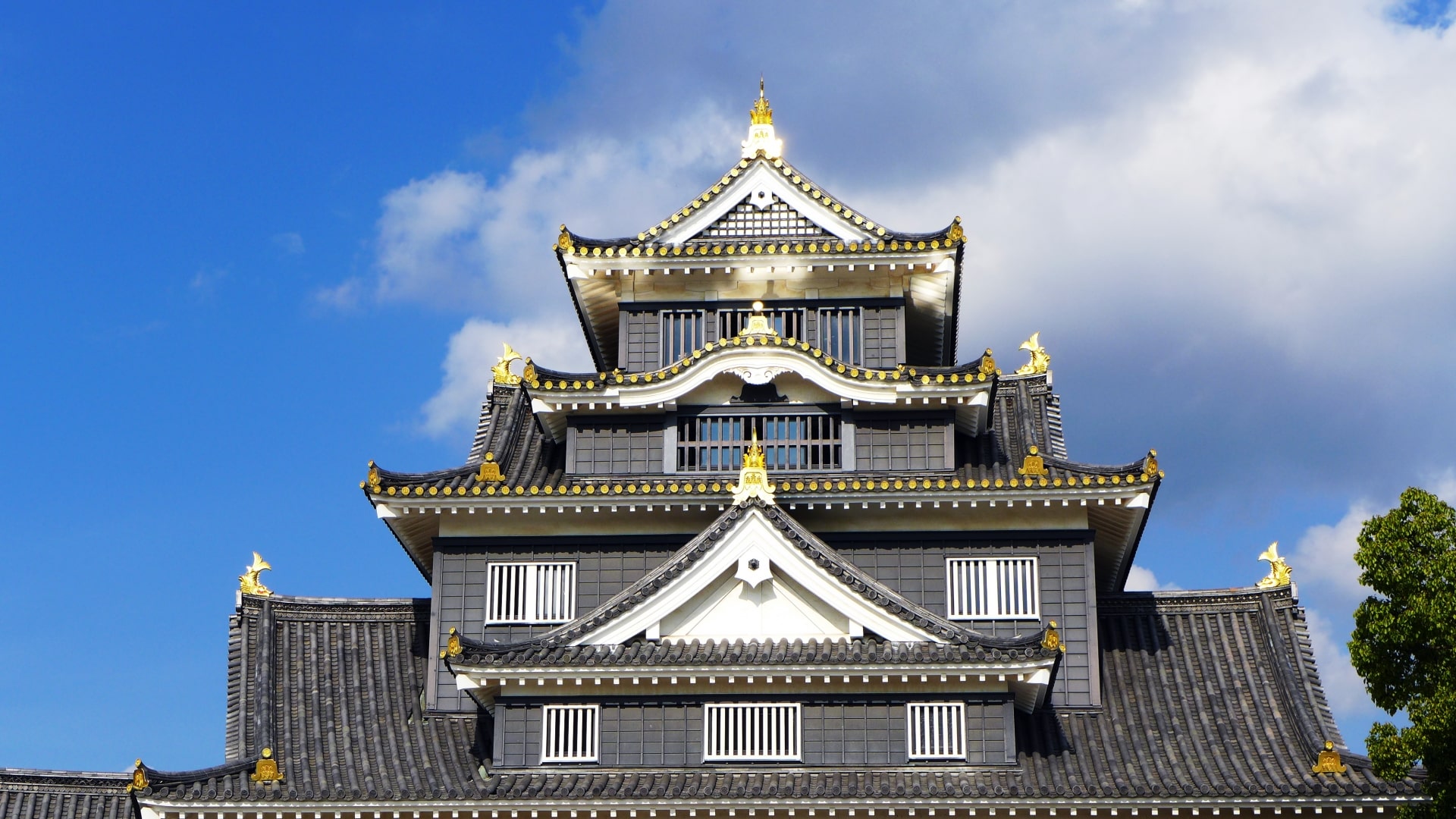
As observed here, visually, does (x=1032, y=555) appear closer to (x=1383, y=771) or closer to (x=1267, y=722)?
(x=1267, y=722)

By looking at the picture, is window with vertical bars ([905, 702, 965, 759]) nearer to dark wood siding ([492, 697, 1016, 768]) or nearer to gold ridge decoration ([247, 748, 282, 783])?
dark wood siding ([492, 697, 1016, 768])

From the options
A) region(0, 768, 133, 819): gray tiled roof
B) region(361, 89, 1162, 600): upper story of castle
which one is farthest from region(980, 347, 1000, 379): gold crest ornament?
region(0, 768, 133, 819): gray tiled roof

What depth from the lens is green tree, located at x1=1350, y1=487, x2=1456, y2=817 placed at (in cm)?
2430

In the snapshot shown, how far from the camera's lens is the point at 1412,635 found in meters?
24.7

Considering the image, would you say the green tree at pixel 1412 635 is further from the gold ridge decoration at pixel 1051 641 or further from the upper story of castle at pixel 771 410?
the upper story of castle at pixel 771 410

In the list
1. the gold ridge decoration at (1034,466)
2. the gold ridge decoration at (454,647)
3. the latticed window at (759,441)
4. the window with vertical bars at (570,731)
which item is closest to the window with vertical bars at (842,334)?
the latticed window at (759,441)

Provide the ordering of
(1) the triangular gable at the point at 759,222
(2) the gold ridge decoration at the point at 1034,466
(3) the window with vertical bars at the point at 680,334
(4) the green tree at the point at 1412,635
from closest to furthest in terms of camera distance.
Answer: (4) the green tree at the point at 1412,635 < (2) the gold ridge decoration at the point at 1034,466 < (3) the window with vertical bars at the point at 680,334 < (1) the triangular gable at the point at 759,222

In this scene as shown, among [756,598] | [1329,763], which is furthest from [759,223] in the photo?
[1329,763]

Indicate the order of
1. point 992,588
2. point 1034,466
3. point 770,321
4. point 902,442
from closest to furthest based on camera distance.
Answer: point 1034,466, point 992,588, point 902,442, point 770,321

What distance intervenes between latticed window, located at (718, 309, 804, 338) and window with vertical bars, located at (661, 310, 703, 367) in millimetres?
466

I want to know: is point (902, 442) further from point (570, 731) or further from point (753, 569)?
point (570, 731)

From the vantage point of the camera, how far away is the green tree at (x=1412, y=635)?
957 inches

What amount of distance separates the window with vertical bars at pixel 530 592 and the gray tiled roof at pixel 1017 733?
213 cm

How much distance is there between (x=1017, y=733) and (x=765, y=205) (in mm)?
12450
